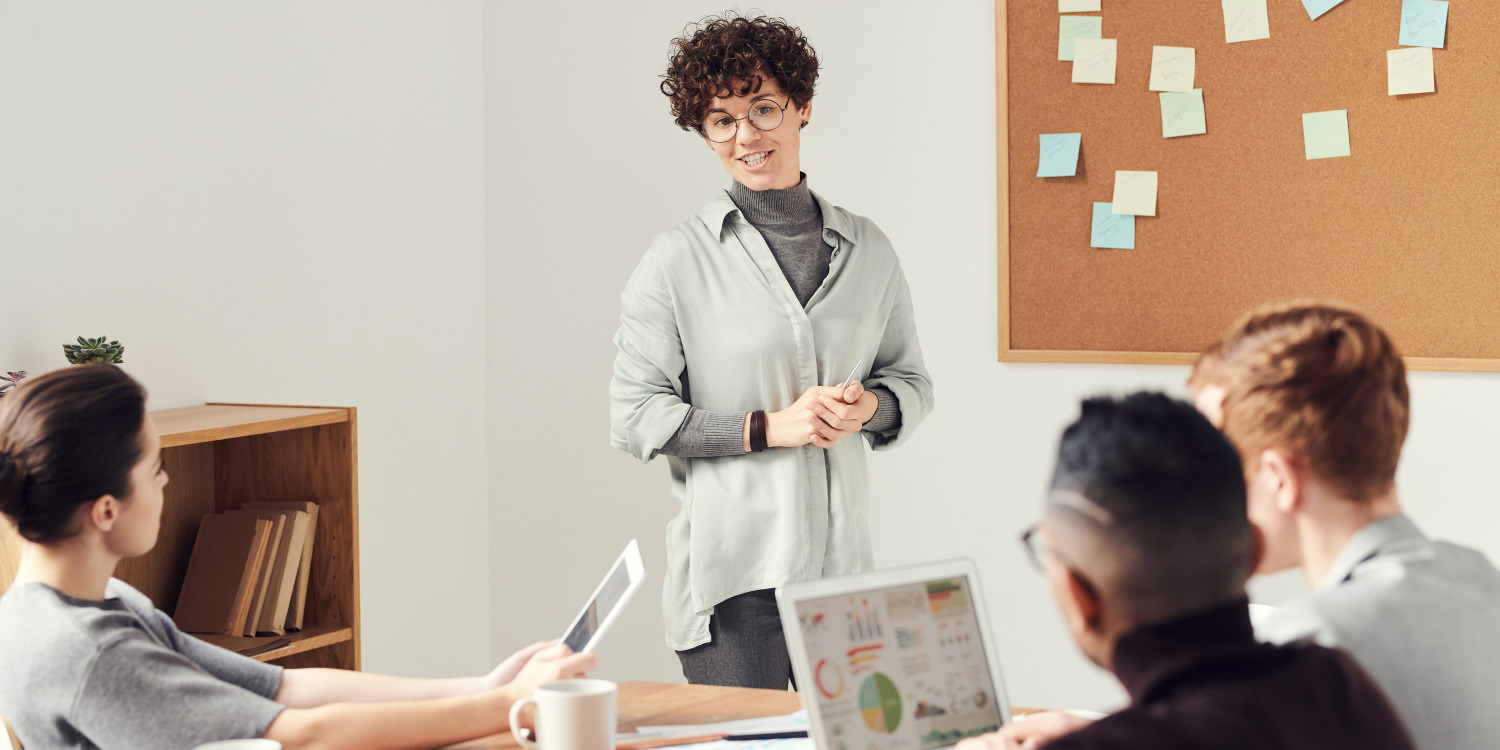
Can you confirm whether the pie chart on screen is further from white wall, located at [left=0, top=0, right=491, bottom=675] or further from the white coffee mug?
white wall, located at [left=0, top=0, right=491, bottom=675]

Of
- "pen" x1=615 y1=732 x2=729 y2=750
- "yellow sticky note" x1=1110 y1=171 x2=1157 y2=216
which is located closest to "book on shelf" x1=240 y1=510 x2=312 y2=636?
"pen" x1=615 y1=732 x2=729 y2=750

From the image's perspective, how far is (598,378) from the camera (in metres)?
3.47

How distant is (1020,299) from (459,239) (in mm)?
1534

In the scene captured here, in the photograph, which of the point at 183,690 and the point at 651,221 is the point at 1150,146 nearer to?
the point at 651,221

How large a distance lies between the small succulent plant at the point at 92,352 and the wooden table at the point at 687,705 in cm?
115

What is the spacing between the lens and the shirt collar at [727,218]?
2.17 metres

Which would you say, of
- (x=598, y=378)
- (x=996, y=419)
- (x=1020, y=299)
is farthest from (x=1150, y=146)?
(x=598, y=378)

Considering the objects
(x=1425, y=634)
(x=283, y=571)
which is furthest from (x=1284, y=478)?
(x=283, y=571)

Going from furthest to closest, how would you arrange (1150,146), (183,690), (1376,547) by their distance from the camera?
(1150,146)
(183,690)
(1376,547)

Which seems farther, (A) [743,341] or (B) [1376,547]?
(A) [743,341]

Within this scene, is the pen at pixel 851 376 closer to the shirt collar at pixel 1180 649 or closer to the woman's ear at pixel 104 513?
the woman's ear at pixel 104 513

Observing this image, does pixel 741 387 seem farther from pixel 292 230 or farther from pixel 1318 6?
pixel 1318 6

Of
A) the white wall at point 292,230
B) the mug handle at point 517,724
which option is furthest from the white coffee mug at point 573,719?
the white wall at point 292,230

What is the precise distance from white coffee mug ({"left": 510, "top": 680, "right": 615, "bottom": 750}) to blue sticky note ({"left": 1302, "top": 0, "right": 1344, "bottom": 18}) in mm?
2270
